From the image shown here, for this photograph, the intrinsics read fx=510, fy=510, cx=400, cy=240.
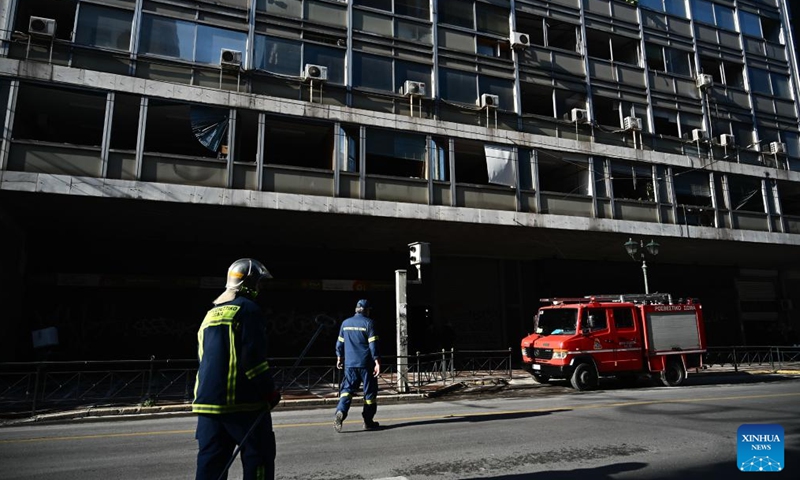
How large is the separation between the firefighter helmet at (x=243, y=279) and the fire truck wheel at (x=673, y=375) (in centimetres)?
1429

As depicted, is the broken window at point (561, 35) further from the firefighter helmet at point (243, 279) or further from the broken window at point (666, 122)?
the firefighter helmet at point (243, 279)

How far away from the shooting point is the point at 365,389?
7578mm

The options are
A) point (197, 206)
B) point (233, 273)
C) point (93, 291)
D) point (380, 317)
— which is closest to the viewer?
point (233, 273)

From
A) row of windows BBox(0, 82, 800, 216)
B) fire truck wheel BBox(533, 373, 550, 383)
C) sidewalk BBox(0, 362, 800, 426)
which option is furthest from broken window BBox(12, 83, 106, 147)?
fire truck wheel BBox(533, 373, 550, 383)

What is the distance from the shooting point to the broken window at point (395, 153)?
17141mm

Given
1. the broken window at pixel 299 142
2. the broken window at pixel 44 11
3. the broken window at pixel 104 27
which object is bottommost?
the broken window at pixel 299 142

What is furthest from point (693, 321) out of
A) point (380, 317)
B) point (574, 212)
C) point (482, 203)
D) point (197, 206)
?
point (197, 206)

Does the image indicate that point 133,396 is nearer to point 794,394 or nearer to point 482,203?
point 482,203

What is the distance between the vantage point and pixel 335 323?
1959 cm

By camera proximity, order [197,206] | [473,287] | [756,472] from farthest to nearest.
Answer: [473,287] < [197,206] < [756,472]

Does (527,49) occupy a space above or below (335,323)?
above

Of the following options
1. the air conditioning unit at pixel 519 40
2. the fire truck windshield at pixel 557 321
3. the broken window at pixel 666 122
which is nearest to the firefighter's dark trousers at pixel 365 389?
the fire truck windshield at pixel 557 321

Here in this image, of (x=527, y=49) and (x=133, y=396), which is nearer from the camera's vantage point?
(x=133, y=396)

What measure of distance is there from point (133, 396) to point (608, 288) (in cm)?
2005
